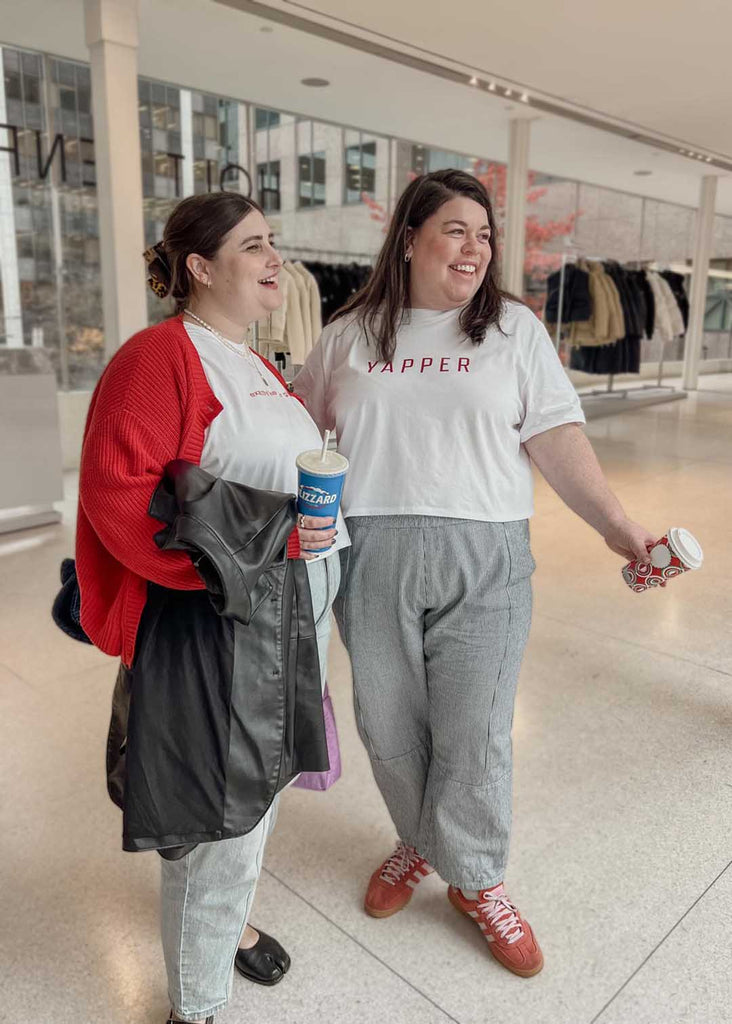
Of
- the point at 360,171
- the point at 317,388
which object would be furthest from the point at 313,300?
the point at 317,388

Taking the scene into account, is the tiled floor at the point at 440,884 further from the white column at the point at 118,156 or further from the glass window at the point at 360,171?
the glass window at the point at 360,171

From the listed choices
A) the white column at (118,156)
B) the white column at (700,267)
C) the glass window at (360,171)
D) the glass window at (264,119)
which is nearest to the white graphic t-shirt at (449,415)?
the white column at (118,156)

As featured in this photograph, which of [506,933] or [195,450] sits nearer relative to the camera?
[195,450]

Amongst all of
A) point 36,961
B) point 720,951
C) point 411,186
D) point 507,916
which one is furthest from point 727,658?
point 36,961

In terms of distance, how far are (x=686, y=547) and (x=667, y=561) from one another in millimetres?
49

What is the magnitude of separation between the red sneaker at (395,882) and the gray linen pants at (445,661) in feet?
0.40

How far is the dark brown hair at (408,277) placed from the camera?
154cm

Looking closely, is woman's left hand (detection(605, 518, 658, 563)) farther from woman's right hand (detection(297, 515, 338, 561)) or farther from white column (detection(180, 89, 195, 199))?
white column (detection(180, 89, 195, 199))

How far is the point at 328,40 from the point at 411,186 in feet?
16.7

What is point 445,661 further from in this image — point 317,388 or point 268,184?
point 268,184

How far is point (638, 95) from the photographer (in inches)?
294

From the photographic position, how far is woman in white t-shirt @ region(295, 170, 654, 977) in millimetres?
1540

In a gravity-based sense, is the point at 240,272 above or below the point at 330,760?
above

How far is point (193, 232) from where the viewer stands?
1.37 metres
